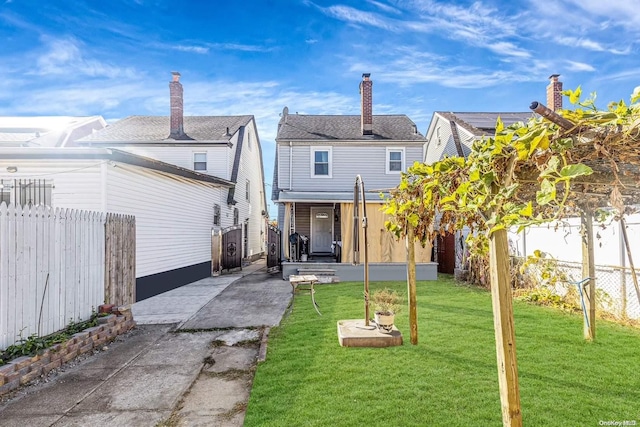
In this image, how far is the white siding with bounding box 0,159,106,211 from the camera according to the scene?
931 centimetres

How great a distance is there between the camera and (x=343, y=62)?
16469mm

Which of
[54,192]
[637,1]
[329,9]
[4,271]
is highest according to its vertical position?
[329,9]

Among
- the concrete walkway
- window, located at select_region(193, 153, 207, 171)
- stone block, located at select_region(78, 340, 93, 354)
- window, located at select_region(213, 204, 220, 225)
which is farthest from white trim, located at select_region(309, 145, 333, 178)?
stone block, located at select_region(78, 340, 93, 354)

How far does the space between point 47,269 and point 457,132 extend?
61.6 ft

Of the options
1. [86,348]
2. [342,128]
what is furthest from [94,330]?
[342,128]

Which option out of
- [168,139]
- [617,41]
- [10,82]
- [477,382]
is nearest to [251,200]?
[168,139]

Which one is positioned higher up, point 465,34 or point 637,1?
point 465,34

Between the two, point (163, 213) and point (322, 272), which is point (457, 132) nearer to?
point (322, 272)

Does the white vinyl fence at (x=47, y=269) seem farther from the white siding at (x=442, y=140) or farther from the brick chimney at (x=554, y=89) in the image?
the brick chimney at (x=554, y=89)

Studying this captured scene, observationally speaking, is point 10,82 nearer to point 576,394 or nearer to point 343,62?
point 343,62

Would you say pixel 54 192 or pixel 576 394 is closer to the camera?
pixel 576 394

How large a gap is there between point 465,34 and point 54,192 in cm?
1290

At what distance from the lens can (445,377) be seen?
4859mm

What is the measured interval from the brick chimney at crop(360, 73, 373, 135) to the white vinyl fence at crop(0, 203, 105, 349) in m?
13.5
